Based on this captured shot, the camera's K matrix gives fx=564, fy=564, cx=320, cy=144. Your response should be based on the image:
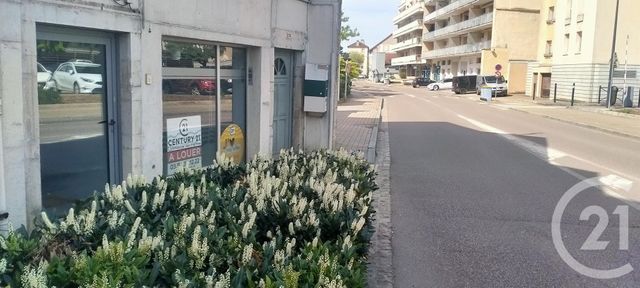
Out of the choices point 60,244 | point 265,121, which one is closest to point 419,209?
point 265,121

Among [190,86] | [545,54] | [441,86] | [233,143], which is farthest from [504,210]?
[441,86]

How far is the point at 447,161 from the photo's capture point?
12281 millimetres

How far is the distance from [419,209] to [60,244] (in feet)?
17.9

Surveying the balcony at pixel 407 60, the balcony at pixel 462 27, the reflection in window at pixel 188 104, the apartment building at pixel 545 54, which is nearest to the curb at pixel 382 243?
the reflection in window at pixel 188 104

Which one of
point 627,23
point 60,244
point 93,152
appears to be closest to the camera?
point 60,244

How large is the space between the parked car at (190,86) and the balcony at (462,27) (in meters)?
54.7

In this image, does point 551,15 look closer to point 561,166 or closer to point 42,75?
point 561,166

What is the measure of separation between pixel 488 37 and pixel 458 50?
6.73 meters

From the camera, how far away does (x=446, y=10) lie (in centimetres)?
7431

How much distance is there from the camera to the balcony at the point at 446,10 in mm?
66688

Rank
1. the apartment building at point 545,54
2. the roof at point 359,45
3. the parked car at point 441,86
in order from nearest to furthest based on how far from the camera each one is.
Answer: the apartment building at point 545,54 → the parked car at point 441,86 → the roof at point 359,45

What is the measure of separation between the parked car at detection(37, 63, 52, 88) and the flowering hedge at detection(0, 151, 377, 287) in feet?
4.59

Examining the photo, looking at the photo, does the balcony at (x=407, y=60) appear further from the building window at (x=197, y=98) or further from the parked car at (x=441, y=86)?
the building window at (x=197, y=98)

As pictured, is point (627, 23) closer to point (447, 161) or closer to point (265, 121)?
point (447, 161)
